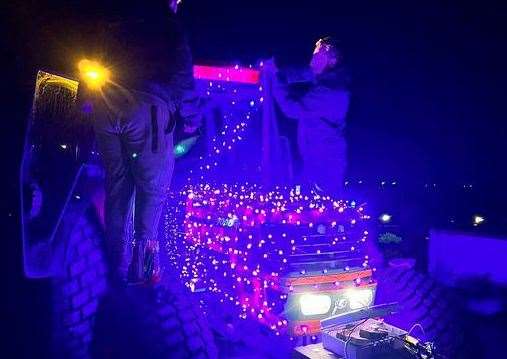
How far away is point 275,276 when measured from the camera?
4125mm

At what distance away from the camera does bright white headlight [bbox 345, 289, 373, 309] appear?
14.2 ft

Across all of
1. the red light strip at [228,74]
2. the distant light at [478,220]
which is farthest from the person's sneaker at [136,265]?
the distant light at [478,220]

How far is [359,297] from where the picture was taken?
14.4 feet

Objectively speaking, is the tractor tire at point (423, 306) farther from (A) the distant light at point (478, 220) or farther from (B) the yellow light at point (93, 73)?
(A) the distant light at point (478, 220)

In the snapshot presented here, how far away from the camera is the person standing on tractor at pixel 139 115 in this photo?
8.20 feet

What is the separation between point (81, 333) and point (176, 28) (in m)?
2.29

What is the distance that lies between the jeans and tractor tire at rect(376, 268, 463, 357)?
3.41 metres

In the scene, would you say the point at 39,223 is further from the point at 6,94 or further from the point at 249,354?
the point at 249,354

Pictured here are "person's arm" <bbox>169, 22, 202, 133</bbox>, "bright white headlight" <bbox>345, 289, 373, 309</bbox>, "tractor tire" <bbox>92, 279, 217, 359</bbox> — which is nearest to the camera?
"person's arm" <bbox>169, 22, 202, 133</bbox>

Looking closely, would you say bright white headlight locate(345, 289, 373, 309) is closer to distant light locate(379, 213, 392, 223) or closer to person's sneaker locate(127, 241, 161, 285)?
person's sneaker locate(127, 241, 161, 285)

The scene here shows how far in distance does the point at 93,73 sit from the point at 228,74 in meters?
3.37

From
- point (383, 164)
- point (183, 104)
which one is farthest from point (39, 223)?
point (383, 164)

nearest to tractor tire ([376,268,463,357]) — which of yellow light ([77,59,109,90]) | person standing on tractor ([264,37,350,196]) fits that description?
person standing on tractor ([264,37,350,196])

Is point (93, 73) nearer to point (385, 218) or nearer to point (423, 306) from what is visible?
point (423, 306)
